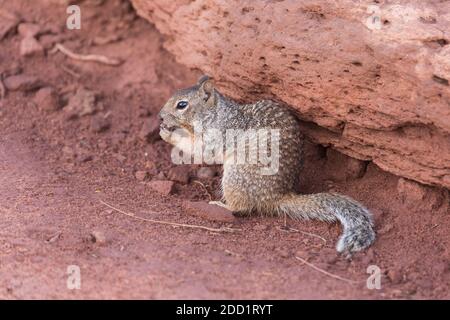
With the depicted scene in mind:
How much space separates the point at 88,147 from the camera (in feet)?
28.9

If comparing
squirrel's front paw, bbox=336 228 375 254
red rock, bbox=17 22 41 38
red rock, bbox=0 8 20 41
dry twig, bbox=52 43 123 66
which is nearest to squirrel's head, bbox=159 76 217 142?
squirrel's front paw, bbox=336 228 375 254

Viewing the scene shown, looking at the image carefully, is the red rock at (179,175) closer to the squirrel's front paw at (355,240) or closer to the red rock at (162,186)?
the red rock at (162,186)

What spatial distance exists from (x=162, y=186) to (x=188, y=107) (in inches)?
37.2

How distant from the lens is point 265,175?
7.27m

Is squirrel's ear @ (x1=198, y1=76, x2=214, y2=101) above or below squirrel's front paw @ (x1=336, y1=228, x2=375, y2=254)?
above

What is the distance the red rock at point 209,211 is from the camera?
7.11 m

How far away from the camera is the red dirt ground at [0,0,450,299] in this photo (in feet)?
19.1

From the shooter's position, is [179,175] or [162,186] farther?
[179,175]

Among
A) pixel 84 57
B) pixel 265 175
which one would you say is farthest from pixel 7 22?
pixel 265 175

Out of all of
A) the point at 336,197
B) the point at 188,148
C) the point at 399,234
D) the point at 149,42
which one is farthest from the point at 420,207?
the point at 149,42

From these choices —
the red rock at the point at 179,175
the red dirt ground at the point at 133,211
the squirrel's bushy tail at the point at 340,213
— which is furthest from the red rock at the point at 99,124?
the squirrel's bushy tail at the point at 340,213

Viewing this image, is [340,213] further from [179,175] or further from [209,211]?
[179,175]

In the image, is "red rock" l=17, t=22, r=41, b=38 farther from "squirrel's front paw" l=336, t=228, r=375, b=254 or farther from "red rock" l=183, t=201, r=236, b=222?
"squirrel's front paw" l=336, t=228, r=375, b=254

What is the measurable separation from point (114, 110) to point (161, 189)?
2.09 metres
